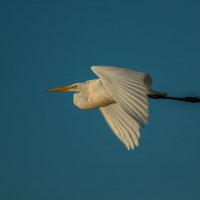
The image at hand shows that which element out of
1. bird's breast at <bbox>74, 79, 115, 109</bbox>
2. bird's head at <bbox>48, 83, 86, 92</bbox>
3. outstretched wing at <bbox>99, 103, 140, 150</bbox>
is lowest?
outstretched wing at <bbox>99, 103, 140, 150</bbox>

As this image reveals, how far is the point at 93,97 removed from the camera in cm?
1241

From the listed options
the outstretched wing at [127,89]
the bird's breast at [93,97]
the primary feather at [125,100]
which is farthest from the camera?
the bird's breast at [93,97]

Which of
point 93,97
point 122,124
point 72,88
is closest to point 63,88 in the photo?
point 72,88

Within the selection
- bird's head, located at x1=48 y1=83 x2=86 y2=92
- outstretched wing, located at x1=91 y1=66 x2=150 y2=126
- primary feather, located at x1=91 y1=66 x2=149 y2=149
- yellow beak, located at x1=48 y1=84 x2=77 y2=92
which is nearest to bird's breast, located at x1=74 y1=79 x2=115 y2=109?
bird's head, located at x1=48 y1=83 x2=86 y2=92

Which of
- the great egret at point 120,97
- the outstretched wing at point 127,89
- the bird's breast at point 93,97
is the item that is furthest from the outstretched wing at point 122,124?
the outstretched wing at point 127,89

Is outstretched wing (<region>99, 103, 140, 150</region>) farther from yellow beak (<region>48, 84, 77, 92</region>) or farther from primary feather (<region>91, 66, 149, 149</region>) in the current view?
yellow beak (<region>48, 84, 77, 92</region>)

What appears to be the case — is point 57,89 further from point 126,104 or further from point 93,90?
point 126,104

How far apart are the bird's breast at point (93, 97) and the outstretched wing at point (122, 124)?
10.5 inches

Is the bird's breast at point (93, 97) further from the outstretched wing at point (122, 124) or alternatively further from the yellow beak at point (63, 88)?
the yellow beak at point (63, 88)

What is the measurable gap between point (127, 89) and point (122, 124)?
2.40 meters

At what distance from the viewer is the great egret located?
9641 millimetres

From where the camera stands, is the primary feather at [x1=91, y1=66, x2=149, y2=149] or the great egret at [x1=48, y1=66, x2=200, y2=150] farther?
the great egret at [x1=48, y1=66, x2=200, y2=150]

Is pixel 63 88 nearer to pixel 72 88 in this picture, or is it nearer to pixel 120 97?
pixel 72 88

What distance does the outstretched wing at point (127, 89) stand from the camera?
9367mm
